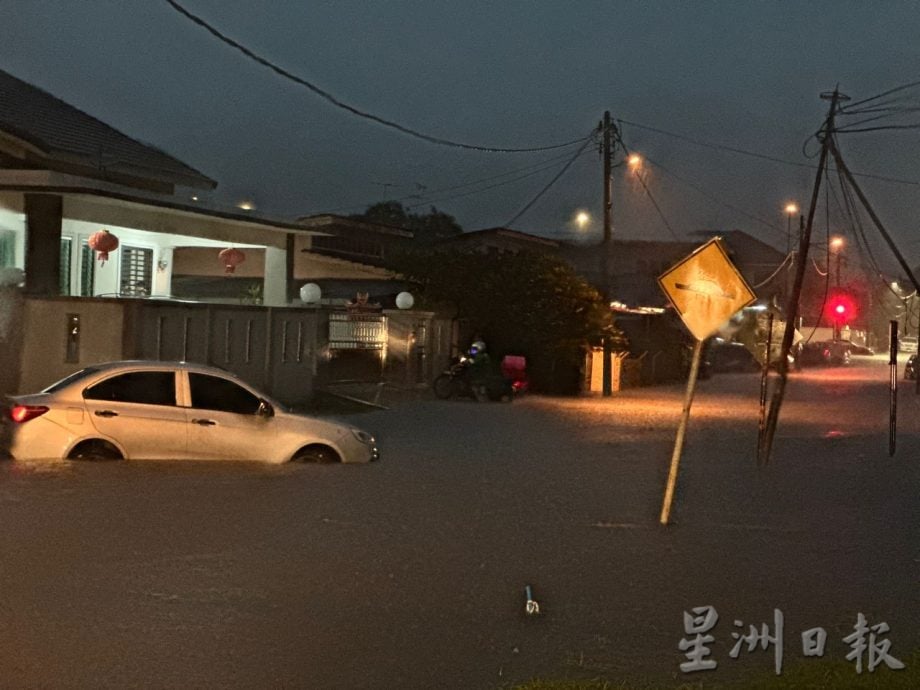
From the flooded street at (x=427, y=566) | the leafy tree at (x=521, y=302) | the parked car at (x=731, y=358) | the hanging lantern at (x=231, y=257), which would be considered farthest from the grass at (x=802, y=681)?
the parked car at (x=731, y=358)

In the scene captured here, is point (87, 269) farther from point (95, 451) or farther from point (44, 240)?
point (95, 451)

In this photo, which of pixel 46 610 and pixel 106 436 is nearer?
pixel 46 610

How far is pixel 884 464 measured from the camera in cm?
1820

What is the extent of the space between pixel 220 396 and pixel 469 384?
46.5ft

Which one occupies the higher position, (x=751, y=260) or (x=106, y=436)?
(x=751, y=260)

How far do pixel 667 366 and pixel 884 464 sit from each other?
26500 millimetres

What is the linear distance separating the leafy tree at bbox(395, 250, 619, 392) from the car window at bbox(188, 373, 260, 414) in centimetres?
1739

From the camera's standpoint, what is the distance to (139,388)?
13789 millimetres

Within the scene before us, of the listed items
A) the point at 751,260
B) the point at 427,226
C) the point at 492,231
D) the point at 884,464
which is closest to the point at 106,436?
the point at 884,464

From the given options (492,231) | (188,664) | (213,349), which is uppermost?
(492,231)

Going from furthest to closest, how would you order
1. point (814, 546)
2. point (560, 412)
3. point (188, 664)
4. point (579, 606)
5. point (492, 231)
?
point (492, 231)
point (560, 412)
point (814, 546)
point (579, 606)
point (188, 664)

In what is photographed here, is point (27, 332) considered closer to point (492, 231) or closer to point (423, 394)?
point (423, 394)

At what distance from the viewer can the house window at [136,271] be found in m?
25.3

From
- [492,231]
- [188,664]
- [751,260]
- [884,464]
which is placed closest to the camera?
[188,664]
